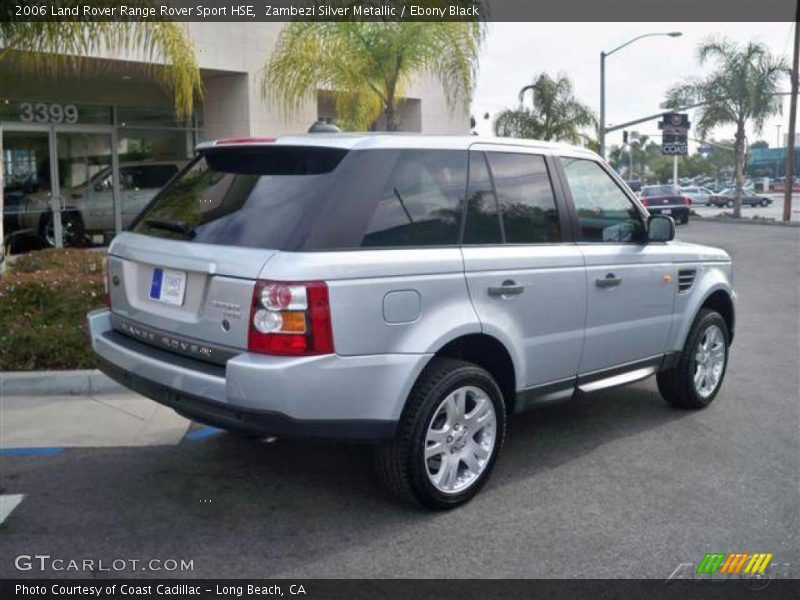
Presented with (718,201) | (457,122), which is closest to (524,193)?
(457,122)

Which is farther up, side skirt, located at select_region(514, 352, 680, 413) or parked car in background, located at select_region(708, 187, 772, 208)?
parked car in background, located at select_region(708, 187, 772, 208)

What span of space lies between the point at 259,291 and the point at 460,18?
34.8 ft

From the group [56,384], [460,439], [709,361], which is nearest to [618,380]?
[709,361]

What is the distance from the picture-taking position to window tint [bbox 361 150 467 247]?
4047 millimetres

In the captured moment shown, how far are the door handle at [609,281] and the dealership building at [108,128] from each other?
11259 mm

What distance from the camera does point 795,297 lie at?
12.2 meters

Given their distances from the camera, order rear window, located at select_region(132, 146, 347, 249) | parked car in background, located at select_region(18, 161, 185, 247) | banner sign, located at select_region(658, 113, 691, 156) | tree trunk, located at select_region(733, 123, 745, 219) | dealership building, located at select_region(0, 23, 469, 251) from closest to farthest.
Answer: rear window, located at select_region(132, 146, 347, 249), dealership building, located at select_region(0, 23, 469, 251), parked car in background, located at select_region(18, 161, 185, 247), tree trunk, located at select_region(733, 123, 745, 219), banner sign, located at select_region(658, 113, 691, 156)

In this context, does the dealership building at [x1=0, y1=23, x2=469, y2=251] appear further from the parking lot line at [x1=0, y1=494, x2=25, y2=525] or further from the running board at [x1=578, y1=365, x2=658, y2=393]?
the running board at [x1=578, y1=365, x2=658, y2=393]

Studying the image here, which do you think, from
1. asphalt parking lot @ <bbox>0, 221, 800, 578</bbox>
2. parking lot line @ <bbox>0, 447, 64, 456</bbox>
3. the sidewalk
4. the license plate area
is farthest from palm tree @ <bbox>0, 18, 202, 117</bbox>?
the license plate area

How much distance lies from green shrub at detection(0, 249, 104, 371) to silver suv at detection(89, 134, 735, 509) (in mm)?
2161

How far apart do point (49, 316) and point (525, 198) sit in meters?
4.64

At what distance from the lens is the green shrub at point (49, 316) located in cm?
670

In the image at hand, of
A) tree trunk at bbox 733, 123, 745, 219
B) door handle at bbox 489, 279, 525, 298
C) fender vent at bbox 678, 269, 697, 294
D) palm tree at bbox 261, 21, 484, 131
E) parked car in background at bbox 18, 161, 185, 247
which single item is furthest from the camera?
tree trunk at bbox 733, 123, 745, 219

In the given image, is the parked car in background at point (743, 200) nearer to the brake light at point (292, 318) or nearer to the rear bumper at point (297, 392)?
the rear bumper at point (297, 392)
